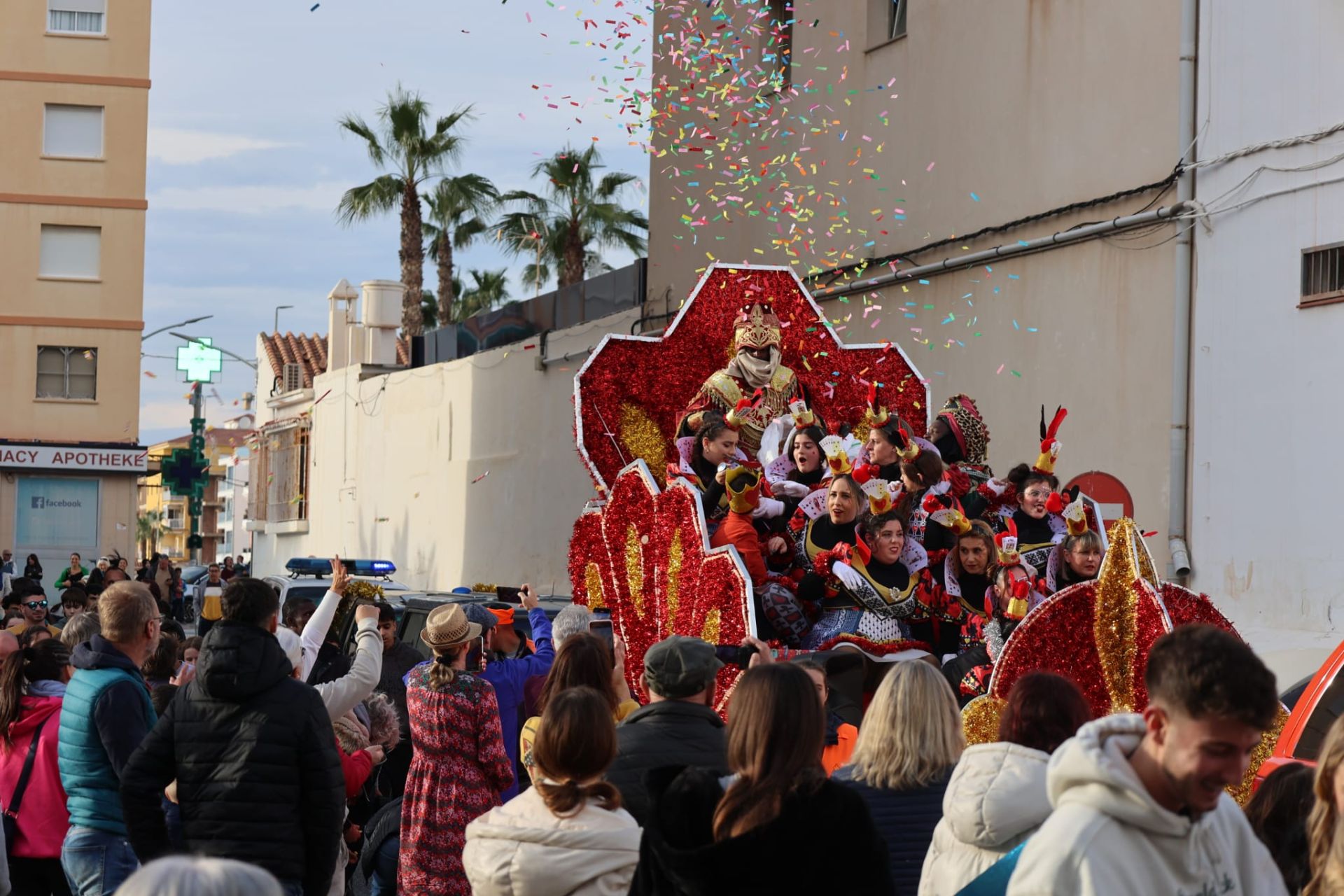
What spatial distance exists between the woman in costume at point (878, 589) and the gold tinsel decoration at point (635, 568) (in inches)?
53.7

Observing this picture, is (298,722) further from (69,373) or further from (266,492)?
(266,492)

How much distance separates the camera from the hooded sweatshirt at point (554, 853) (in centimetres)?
411

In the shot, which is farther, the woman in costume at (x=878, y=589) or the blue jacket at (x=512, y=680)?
the woman in costume at (x=878, y=589)

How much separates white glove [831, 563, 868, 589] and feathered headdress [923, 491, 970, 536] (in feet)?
1.88

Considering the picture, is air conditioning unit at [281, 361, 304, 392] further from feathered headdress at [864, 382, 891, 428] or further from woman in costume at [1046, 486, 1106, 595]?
woman in costume at [1046, 486, 1106, 595]

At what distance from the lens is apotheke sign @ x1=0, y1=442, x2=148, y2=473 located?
3341 cm

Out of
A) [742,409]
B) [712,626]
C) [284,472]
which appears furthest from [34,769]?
[284,472]

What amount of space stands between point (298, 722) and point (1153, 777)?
304 cm

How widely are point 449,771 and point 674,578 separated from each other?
3028mm

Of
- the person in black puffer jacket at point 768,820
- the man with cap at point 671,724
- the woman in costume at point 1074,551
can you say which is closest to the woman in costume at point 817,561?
the woman in costume at point 1074,551

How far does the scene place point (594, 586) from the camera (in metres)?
9.77

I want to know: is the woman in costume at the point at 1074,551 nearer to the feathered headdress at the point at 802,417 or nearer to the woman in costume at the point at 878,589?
the woman in costume at the point at 878,589

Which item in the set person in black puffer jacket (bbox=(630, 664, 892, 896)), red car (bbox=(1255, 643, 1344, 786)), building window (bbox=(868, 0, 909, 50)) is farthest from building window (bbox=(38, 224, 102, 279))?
person in black puffer jacket (bbox=(630, 664, 892, 896))

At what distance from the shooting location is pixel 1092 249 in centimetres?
1494
